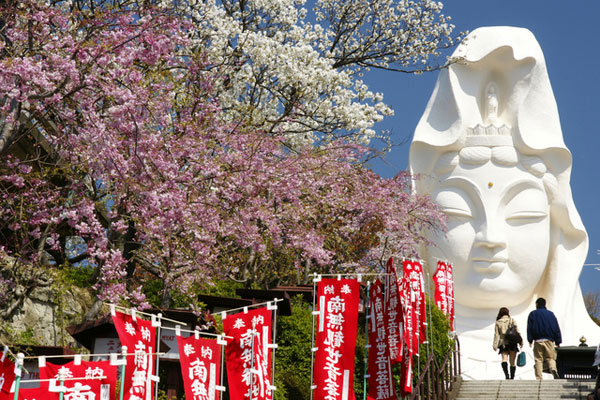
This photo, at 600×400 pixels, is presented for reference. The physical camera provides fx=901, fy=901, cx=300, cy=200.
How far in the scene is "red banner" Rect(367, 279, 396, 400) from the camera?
12945mm

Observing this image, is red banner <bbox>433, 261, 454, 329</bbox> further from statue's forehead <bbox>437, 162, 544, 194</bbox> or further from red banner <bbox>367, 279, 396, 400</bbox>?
statue's forehead <bbox>437, 162, 544, 194</bbox>

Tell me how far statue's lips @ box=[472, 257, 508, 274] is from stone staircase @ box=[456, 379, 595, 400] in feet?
21.4

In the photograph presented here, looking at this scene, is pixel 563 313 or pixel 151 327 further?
pixel 563 313

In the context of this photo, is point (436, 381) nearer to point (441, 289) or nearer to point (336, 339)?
point (336, 339)

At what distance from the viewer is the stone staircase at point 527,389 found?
13.3 metres

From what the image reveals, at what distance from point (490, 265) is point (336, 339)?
8.88 m

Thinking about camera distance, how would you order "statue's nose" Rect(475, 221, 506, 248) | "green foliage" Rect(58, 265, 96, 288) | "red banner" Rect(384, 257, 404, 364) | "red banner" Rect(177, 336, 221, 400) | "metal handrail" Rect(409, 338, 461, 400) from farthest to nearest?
"statue's nose" Rect(475, 221, 506, 248) < "green foliage" Rect(58, 265, 96, 288) < "red banner" Rect(384, 257, 404, 364) < "metal handrail" Rect(409, 338, 461, 400) < "red banner" Rect(177, 336, 221, 400)

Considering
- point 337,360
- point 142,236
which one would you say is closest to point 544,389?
point 337,360

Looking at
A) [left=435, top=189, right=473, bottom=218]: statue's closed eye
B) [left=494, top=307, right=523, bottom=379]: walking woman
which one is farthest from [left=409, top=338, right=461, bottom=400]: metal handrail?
[left=435, top=189, right=473, bottom=218]: statue's closed eye

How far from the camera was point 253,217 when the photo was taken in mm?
14328

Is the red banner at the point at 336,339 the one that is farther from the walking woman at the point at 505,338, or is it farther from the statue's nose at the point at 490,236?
the statue's nose at the point at 490,236

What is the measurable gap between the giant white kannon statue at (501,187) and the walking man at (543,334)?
558 centimetres

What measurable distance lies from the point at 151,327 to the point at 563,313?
13.2 metres

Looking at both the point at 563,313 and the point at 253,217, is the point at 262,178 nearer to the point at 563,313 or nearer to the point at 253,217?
the point at 253,217
